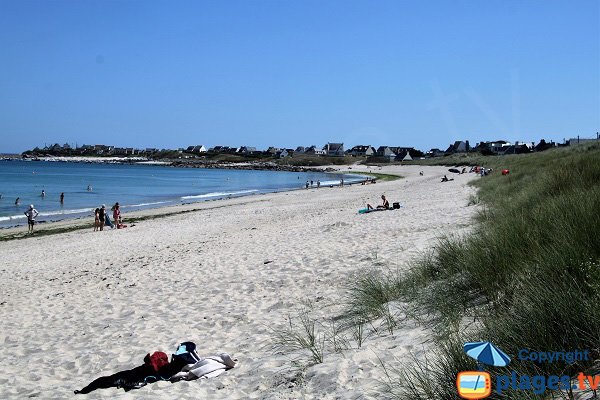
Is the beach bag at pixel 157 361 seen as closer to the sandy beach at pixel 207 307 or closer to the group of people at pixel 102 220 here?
the sandy beach at pixel 207 307

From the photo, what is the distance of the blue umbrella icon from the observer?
2.70 m

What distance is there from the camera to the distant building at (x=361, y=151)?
158575 mm

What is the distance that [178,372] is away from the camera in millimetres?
4887

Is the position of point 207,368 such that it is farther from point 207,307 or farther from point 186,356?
point 207,307

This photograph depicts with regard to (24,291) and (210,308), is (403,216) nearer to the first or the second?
(210,308)

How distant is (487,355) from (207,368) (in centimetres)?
289

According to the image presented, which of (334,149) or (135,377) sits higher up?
(334,149)

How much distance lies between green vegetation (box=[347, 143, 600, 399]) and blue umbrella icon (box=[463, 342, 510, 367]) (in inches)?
7.1

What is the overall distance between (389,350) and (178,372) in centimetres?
212

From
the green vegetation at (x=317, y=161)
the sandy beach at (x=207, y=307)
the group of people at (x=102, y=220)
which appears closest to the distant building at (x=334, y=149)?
the green vegetation at (x=317, y=161)

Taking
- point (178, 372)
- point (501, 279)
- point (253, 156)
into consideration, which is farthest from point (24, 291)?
point (253, 156)

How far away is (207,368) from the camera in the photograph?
4.76m

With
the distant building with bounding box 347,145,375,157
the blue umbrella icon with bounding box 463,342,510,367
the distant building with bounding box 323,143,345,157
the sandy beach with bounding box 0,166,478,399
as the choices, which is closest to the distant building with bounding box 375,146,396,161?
the distant building with bounding box 347,145,375,157

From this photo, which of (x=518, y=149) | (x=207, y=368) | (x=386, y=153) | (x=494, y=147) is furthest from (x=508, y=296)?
(x=386, y=153)
